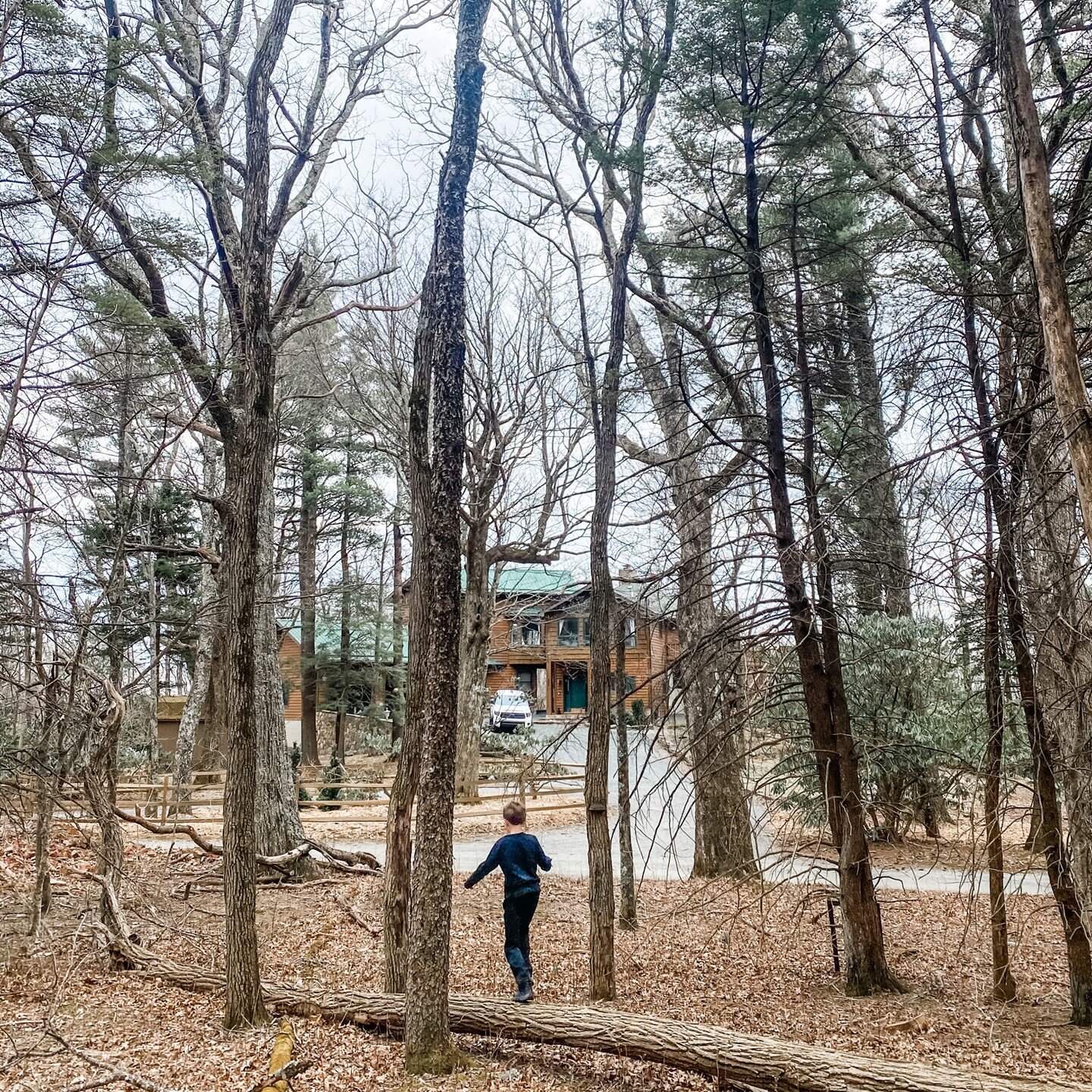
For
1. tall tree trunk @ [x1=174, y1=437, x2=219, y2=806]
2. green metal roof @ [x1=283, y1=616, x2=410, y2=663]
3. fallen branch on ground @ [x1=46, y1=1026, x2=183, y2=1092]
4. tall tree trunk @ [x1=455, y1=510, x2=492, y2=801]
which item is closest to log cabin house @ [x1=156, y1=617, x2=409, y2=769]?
green metal roof @ [x1=283, y1=616, x2=410, y2=663]

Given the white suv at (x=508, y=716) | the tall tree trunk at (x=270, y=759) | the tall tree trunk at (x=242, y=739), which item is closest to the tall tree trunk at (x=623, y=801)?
the tall tree trunk at (x=242, y=739)

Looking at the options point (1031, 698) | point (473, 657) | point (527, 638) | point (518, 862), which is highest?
point (527, 638)

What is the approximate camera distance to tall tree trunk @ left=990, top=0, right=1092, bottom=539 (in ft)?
12.3

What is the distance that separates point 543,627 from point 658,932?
104ft

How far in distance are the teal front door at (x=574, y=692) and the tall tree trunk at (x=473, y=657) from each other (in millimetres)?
22467

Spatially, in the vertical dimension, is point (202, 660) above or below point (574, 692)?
above

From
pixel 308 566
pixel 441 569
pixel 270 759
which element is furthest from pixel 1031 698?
pixel 308 566

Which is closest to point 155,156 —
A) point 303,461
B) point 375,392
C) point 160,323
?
point 160,323

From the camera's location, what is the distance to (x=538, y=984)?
7086 millimetres

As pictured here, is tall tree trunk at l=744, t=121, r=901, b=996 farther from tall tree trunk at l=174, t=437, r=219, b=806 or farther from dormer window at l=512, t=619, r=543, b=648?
dormer window at l=512, t=619, r=543, b=648

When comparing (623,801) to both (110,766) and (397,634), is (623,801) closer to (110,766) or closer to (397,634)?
(110,766)

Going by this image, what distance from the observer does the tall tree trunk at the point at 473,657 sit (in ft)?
60.5

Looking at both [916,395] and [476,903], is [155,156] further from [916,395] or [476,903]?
[476,903]

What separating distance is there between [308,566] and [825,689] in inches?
767
